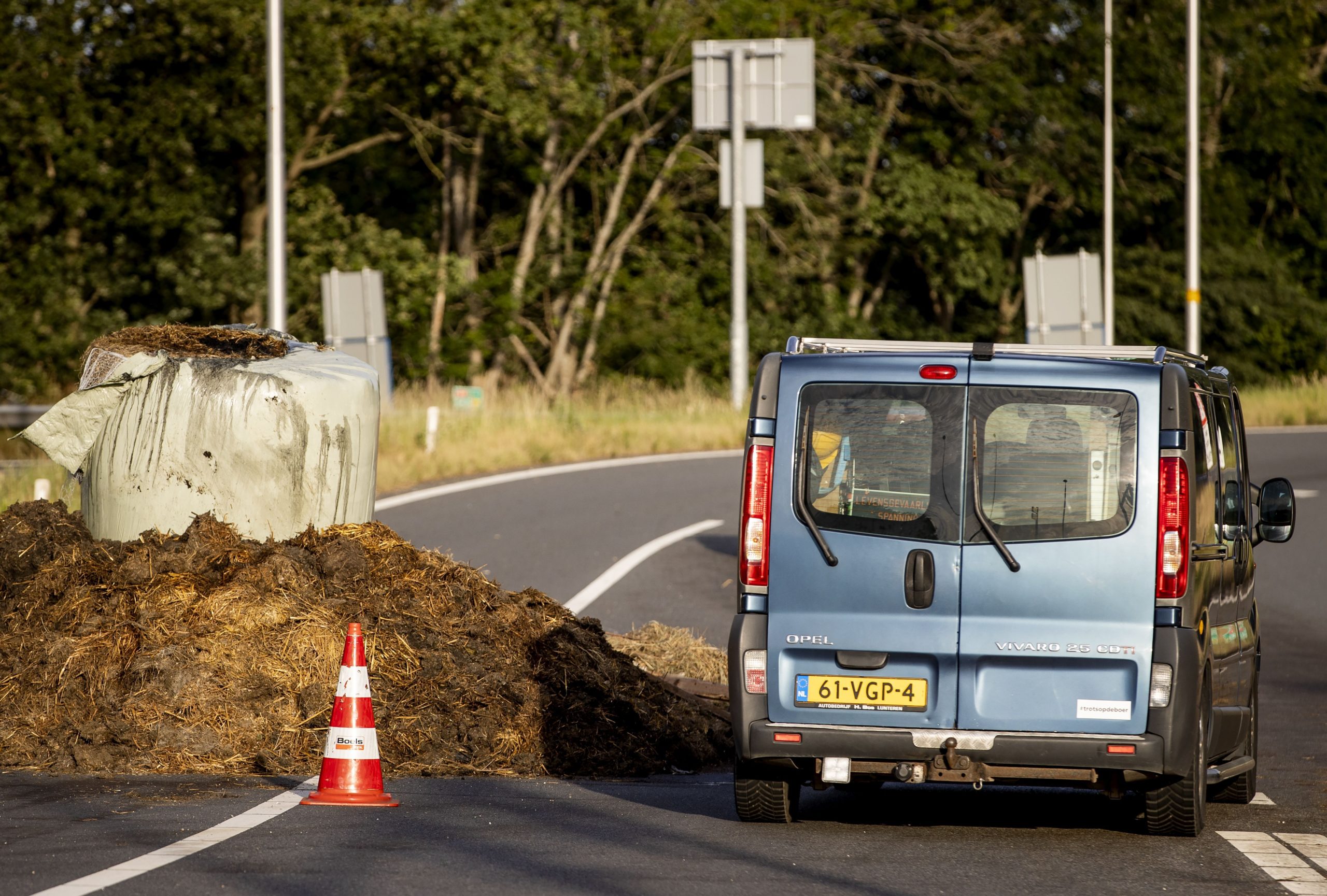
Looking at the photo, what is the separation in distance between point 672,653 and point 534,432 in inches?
557

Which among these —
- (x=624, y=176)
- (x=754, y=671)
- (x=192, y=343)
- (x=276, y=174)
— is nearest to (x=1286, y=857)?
(x=754, y=671)

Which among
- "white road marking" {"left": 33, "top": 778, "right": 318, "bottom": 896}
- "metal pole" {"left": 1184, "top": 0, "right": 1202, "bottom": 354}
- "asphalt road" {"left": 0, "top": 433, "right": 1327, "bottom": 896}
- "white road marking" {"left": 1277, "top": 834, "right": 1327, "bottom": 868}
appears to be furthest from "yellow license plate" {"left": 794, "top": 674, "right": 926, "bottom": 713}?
"metal pole" {"left": 1184, "top": 0, "right": 1202, "bottom": 354}

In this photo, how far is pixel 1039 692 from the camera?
7301 millimetres

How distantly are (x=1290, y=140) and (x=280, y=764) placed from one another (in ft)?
167

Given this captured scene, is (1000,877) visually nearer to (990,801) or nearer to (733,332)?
(990,801)

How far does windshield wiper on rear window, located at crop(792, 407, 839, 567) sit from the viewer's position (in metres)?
7.49

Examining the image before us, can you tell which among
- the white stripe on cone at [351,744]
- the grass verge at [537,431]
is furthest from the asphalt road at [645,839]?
the grass verge at [537,431]

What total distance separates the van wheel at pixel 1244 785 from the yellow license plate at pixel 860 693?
213cm

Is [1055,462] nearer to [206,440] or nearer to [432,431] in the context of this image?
[206,440]

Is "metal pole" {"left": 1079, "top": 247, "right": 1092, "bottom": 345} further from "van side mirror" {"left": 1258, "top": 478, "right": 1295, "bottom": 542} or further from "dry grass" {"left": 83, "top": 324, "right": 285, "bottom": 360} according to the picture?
"van side mirror" {"left": 1258, "top": 478, "right": 1295, "bottom": 542}

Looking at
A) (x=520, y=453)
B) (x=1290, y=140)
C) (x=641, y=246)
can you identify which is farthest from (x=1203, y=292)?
(x=520, y=453)

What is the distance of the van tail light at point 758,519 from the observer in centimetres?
758

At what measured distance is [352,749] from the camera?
26.6 feet

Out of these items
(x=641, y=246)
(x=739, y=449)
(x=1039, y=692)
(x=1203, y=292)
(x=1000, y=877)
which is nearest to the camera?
(x=1000, y=877)
